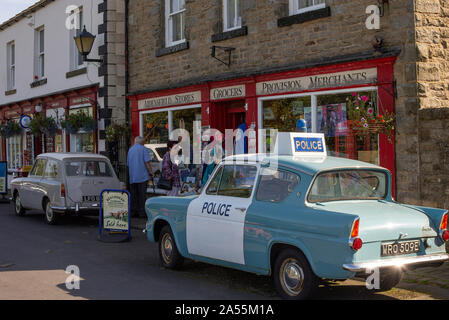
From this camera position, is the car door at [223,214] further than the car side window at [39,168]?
No

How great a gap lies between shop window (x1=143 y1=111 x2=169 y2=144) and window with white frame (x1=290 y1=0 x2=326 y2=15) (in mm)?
5502

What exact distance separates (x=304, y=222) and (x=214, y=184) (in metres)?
1.82

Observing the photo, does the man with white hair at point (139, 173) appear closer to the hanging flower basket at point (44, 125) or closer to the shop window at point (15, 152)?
the hanging flower basket at point (44, 125)

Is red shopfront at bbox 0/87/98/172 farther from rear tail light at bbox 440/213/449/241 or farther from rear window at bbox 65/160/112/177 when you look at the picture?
rear tail light at bbox 440/213/449/241

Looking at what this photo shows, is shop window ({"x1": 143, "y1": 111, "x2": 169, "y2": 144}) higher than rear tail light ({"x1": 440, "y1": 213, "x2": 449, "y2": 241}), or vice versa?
shop window ({"x1": 143, "y1": 111, "x2": 169, "y2": 144})

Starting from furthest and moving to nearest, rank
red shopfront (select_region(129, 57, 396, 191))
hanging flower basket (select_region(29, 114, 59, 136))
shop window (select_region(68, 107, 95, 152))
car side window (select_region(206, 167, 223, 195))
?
hanging flower basket (select_region(29, 114, 59, 136)) < shop window (select_region(68, 107, 95, 152)) < red shopfront (select_region(129, 57, 396, 191)) < car side window (select_region(206, 167, 223, 195))

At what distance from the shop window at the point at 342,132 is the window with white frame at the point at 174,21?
5861 millimetres

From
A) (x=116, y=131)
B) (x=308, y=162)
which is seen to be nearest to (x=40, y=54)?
(x=116, y=131)

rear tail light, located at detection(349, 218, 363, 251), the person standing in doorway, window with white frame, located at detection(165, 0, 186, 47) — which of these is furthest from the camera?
window with white frame, located at detection(165, 0, 186, 47)

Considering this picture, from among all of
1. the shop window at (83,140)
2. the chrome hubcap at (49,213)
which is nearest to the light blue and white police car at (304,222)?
the chrome hubcap at (49,213)

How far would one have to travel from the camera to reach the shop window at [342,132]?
11.1m

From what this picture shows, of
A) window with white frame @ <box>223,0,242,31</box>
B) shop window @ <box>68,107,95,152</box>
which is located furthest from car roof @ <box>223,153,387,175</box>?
shop window @ <box>68,107,95,152</box>

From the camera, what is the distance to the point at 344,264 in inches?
229

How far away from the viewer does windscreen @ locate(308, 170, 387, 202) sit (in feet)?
21.5
